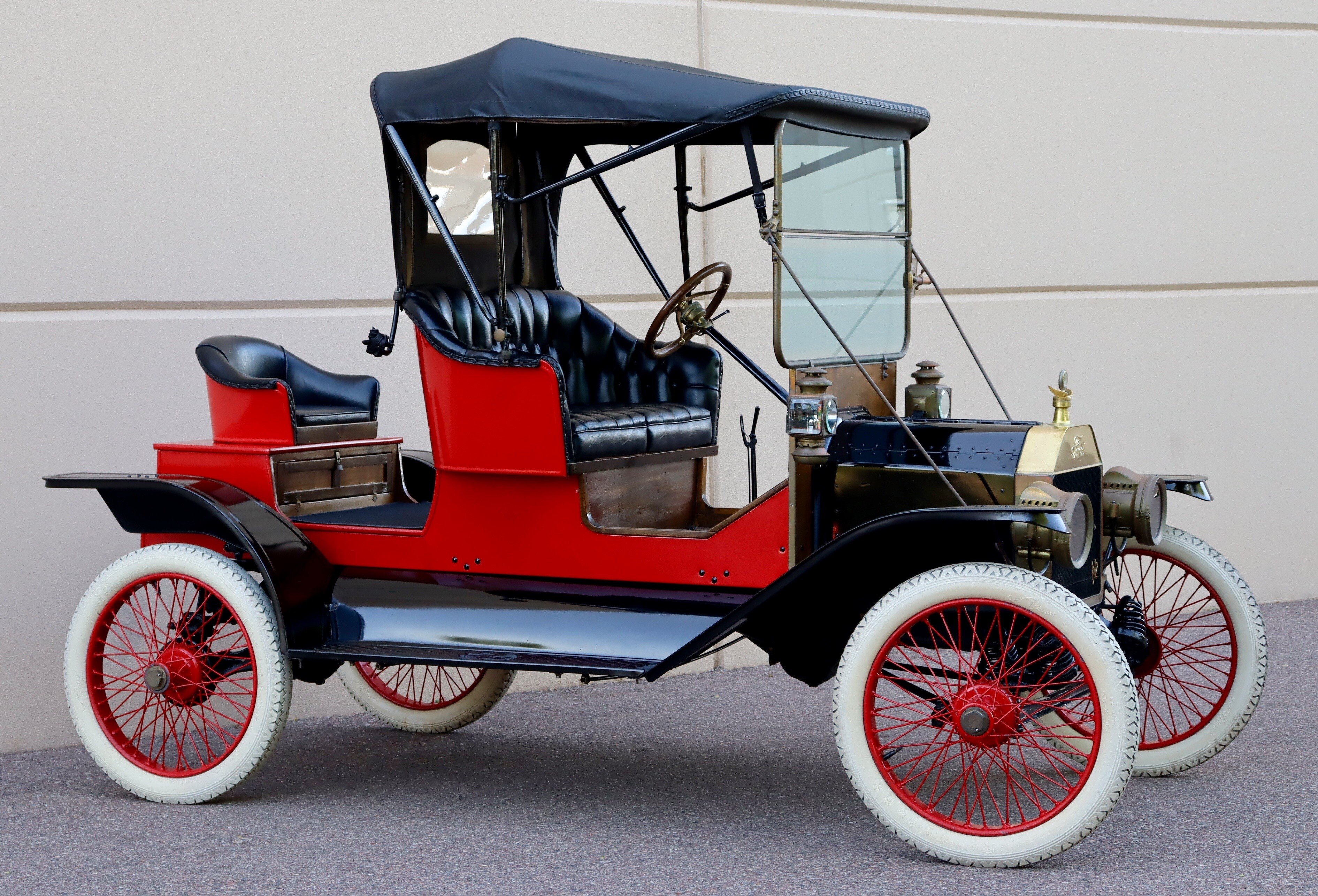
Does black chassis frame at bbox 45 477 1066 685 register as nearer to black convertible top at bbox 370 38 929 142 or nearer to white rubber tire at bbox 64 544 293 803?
white rubber tire at bbox 64 544 293 803

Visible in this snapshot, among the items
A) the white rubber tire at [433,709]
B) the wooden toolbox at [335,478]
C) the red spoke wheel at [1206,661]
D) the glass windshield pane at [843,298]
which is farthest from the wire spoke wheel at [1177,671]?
the wooden toolbox at [335,478]

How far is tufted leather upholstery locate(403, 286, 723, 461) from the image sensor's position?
3959 mm

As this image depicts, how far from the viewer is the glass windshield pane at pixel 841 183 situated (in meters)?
3.65

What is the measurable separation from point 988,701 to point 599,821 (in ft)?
3.60

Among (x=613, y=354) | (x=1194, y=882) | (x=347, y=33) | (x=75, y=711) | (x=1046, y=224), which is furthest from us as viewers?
(x=1046, y=224)

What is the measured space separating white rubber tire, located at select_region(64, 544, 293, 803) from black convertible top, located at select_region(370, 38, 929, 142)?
1343mm

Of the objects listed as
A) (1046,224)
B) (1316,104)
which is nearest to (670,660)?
(1046,224)

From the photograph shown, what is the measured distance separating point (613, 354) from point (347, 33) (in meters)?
1.56

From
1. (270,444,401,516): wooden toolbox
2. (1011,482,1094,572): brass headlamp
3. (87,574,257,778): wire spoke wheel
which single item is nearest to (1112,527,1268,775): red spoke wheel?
(1011,482,1094,572): brass headlamp

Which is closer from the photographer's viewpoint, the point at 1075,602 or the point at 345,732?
the point at 1075,602

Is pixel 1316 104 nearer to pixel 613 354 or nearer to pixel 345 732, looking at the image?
pixel 613 354

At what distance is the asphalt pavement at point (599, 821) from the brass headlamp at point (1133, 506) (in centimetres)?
73

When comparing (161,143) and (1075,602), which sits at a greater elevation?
(161,143)

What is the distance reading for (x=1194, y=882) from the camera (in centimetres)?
322
